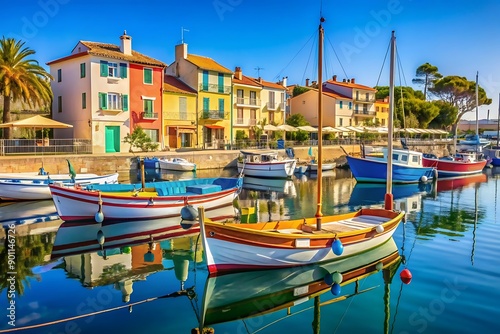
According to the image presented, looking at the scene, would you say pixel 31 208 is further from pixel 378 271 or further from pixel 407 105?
pixel 407 105

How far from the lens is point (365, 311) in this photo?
29.8 ft

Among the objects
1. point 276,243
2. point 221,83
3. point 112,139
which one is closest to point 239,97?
point 221,83

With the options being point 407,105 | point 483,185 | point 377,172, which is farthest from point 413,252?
point 407,105

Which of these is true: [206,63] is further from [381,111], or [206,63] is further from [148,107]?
[381,111]

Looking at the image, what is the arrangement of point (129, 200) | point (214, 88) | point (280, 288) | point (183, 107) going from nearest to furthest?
point (280, 288) < point (129, 200) < point (183, 107) < point (214, 88)

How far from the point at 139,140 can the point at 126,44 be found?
9.46 m

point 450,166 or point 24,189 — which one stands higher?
point 450,166

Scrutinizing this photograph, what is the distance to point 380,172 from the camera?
32500 millimetres

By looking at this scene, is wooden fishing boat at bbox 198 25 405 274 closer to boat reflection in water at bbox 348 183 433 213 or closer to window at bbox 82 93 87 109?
boat reflection in water at bbox 348 183 433 213

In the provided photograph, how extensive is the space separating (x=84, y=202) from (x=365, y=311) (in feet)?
38.6

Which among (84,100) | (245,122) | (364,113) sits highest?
(364,113)

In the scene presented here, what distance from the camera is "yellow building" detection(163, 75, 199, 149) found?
4338 cm

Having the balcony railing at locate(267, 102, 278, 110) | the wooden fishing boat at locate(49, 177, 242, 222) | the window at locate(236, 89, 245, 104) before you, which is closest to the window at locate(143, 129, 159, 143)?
the window at locate(236, 89, 245, 104)

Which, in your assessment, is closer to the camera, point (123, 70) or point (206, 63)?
point (123, 70)
